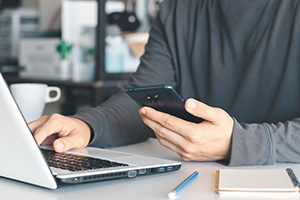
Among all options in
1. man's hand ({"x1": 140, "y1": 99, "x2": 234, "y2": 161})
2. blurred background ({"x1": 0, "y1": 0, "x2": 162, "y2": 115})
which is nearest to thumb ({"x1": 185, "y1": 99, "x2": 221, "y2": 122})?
man's hand ({"x1": 140, "y1": 99, "x2": 234, "y2": 161})

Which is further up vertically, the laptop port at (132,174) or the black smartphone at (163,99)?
the black smartphone at (163,99)

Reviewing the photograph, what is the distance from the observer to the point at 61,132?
926 millimetres

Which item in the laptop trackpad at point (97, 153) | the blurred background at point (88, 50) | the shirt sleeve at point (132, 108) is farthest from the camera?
the blurred background at point (88, 50)

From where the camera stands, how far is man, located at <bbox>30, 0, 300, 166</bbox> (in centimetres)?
83

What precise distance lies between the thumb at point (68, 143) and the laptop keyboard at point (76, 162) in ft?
0.10

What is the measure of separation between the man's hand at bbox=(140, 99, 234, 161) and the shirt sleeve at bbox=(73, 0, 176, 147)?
0.65ft

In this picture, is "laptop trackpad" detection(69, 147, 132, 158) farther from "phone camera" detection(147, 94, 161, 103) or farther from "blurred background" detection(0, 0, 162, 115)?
"blurred background" detection(0, 0, 162, 115)

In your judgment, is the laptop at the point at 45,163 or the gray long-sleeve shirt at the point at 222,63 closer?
the laptop at the point at 45,163

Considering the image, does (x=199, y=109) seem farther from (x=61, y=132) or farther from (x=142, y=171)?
(x=61, y=132)

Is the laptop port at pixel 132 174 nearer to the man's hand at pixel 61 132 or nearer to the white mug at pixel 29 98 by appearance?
the man's hand at pixel 61 132

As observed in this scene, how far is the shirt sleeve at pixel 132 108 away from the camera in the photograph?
3.35 ft

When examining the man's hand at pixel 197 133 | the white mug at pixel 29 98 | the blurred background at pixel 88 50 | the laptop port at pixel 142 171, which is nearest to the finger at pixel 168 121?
the man's hand at pixel 197 133

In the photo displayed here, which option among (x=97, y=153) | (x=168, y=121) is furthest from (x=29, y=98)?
(x=168, y=121)

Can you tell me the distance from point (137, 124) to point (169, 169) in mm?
359
